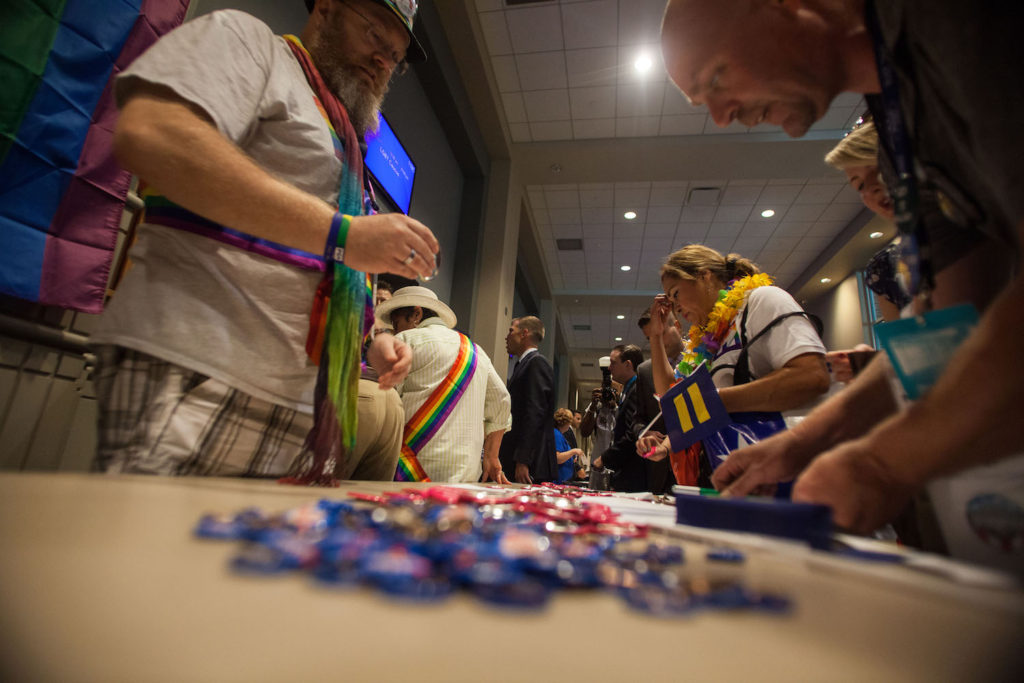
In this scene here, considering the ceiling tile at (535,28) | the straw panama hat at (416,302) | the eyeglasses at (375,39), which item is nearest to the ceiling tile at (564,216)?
the ceiling tile at (535,28)

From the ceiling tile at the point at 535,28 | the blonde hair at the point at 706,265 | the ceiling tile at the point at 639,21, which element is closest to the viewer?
the blonde hair at the point at 706,265

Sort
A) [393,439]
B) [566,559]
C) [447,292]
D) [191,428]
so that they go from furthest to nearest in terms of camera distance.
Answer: [447,292]
[393,439]
[191,428]
[566,559]

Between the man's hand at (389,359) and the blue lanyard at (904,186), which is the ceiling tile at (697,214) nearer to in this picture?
the man's hand at (389,359)

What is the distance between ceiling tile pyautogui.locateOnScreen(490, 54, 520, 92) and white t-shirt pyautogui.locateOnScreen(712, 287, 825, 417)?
10.6 ft

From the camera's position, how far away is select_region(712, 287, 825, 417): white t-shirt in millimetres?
1261

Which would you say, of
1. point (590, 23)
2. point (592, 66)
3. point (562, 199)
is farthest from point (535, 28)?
point (562, 199)

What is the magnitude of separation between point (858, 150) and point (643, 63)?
3.23 metres

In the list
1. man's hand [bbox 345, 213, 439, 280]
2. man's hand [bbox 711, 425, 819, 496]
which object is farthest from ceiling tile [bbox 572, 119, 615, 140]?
man's hand [bbox 711, 425, 819, 496]

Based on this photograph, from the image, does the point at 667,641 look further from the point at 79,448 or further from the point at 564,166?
the point at 564,166

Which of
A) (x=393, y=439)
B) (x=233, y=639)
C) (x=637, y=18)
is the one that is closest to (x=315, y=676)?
(x=233, y=639)

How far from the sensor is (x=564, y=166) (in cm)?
486

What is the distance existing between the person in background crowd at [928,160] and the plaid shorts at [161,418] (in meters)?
0.79

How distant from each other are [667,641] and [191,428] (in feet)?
2.47

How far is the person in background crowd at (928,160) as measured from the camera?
1.07ft
